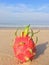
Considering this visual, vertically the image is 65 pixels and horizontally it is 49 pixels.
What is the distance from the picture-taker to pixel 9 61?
4.15 m

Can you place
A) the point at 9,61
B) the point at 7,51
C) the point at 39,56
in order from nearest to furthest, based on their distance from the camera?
the point at 9,61
the point at 39,56
the point at 7,51

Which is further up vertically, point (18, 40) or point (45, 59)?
point (18, 40)

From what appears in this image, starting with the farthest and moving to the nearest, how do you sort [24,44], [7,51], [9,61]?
[7,51]
[9,61]
[24,44]

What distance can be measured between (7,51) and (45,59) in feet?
2.78

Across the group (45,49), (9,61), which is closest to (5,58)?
(9,61)

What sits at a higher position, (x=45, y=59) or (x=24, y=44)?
(x=24, y=44)

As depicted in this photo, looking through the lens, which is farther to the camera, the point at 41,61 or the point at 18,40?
the point at 41,61

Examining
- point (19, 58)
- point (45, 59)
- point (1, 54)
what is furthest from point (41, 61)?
point (1, 54)

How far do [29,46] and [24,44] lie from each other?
2.8 inches

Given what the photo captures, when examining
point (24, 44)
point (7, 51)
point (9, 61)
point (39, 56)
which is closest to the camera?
point (24, 44)

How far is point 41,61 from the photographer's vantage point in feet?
13.7

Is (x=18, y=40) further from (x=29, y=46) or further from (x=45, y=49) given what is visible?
(x=45, y=49)

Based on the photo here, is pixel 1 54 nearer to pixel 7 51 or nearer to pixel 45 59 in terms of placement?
pixel 7 51

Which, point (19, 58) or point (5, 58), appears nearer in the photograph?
point (19, 58)
